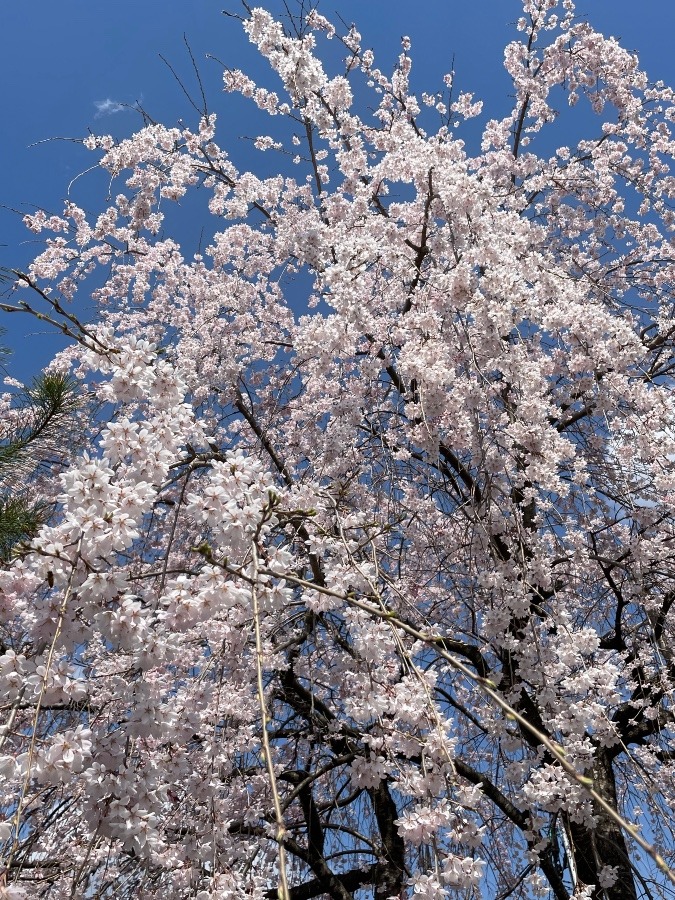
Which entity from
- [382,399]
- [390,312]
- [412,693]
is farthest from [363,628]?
[390,312]

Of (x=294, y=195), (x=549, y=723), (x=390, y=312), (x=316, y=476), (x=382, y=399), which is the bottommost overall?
(x=549, y=723)

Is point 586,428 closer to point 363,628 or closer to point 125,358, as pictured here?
point 363,628

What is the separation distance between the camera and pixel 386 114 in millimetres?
7160

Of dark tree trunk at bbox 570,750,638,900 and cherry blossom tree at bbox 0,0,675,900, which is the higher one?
cherry blossom tree at bbox 0,0,675,900

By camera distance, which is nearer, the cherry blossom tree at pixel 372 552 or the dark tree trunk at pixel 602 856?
the cherry blossom tree at pixel 372 552

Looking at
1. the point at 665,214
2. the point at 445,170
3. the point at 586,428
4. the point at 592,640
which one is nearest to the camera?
the point at 592,640

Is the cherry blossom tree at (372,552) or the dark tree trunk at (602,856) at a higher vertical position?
the cherry blossom tree at (372,552)

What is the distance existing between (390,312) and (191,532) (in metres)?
2.60

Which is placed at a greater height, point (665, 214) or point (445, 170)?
point (665, 214)

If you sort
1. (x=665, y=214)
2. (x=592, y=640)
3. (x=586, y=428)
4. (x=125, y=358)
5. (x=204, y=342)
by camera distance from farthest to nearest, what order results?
(x=665, y=214), (x=204, y=342), (x=586, y=428), (x=592, y=640), (x=125, y=358)

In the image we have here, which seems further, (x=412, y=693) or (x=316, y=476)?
(x=316, y=476)

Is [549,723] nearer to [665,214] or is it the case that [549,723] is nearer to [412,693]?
[412,693]

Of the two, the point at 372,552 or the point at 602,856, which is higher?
the point at 372,552

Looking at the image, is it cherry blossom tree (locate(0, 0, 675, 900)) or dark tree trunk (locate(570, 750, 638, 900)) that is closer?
cherry blossom tree (locate(0, 0, 675, 900))
